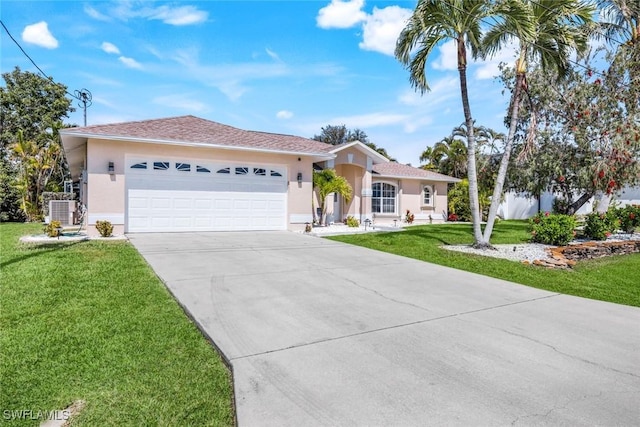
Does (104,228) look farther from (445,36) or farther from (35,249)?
(445,36)

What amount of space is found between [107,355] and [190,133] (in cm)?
1121

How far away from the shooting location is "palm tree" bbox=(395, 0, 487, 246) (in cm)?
929

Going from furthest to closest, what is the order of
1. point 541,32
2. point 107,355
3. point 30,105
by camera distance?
1. point 30,105
2. point 541,32
3. point 107,355

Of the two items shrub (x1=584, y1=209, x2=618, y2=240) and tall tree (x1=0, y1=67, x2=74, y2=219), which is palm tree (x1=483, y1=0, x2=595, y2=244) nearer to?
shrub (x1=584, y1=209, x2=618, y2=240)

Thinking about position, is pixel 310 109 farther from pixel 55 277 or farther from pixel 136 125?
pixel 55 277

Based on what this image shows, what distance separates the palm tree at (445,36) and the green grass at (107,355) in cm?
854

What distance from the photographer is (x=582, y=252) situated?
9.70 m

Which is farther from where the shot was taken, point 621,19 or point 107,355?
point 621,19

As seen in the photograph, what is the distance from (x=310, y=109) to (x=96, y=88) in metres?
14.1

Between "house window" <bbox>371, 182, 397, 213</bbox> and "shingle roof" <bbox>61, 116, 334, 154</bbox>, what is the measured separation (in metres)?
5.34

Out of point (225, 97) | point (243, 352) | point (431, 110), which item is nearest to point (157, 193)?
point (225, 97)

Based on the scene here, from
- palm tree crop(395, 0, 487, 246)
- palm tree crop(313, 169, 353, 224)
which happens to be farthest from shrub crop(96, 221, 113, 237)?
palm tree crop(395, 0, 487, 246)

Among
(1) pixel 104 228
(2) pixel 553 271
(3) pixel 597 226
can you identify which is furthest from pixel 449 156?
(1) pixel 104 228

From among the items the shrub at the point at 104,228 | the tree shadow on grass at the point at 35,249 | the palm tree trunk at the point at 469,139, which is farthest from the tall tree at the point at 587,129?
the tree shadow on grass at the point at 35,249
